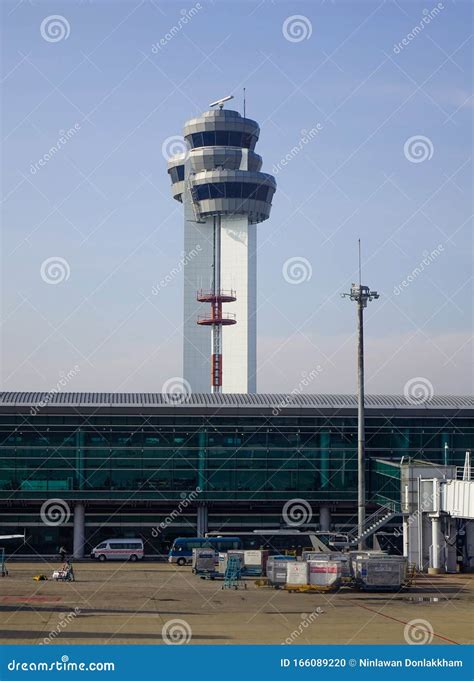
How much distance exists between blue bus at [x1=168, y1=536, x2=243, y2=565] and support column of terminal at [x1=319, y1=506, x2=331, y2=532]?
9.11 meters

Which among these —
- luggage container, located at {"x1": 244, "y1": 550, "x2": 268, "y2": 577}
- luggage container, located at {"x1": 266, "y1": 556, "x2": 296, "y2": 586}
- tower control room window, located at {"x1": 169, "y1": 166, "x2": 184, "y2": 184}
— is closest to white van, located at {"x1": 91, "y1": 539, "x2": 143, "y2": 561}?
luggage container, located at {"x1": 244, "y1": 550, "x2": 268, "y2": 577}

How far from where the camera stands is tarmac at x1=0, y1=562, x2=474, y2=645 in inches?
1547

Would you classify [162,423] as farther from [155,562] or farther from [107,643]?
[107,643]

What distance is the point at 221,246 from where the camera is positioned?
527ft

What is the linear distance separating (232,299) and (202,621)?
114610 millimetres

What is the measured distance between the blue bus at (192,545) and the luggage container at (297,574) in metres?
23.5

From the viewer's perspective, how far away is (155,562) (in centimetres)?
8375

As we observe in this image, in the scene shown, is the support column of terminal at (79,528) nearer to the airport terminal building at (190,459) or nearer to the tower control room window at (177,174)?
the airport terminal building at (190,459)

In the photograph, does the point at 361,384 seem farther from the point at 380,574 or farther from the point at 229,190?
the point at 229,190

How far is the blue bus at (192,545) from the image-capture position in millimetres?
81938

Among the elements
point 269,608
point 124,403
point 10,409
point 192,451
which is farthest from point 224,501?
point 269,608

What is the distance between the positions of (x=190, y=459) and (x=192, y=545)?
910 centimetres

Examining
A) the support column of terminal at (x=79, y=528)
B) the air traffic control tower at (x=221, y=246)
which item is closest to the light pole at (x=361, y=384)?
the support column of terminal at (x=79, y=528)

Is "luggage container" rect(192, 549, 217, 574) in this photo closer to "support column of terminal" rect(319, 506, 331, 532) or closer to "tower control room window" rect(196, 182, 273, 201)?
"support column of terminal" rect(319, 506, 331, 532)
